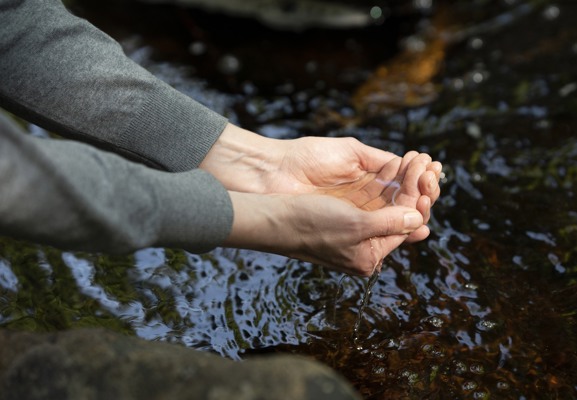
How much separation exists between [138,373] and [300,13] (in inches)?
154

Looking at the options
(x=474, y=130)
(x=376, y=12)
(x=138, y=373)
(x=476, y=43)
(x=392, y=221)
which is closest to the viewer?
(x=138, y=373)

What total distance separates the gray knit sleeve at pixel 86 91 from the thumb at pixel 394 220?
695 mm

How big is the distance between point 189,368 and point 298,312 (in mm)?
1079

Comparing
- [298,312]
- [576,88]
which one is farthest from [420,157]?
[576,88]

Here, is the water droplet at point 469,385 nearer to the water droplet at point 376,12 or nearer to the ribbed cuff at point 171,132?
the ribbed cuff at point 171,132

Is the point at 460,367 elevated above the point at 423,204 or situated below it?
below

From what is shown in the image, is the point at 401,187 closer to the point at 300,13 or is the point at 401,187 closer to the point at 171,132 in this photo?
the point at 171,132

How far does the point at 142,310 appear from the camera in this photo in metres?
2.57

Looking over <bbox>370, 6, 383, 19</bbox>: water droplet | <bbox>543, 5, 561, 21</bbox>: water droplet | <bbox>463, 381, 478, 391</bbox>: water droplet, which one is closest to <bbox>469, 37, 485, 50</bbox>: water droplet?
<bbox>543, 5, 561, 21</bbox>: water droplet

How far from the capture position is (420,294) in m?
2.71

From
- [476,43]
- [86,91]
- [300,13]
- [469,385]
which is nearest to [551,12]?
[476,43]

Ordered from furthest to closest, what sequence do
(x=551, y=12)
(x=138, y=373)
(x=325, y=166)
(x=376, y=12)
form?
(x=376, y=12), (x=551, y=12), (x=325, y=166), (x=138, y=373)

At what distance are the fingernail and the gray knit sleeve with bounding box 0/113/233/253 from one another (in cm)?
61

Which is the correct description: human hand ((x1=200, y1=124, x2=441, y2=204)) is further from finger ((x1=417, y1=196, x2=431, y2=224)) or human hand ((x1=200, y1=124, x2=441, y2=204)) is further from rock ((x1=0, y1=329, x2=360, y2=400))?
rock ((x1=0, y1=329, x2=360, y2=400))
